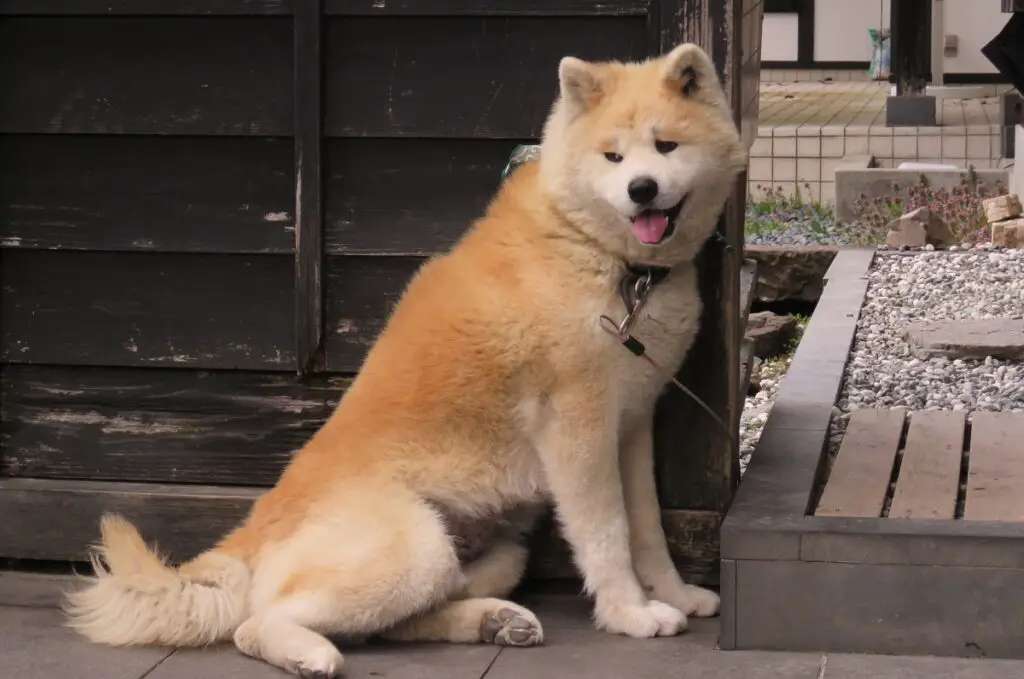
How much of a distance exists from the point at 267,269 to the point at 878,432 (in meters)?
1.92

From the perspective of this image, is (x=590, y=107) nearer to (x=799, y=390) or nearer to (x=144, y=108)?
(x=144, y=108)

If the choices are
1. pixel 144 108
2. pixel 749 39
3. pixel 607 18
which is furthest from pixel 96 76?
pixel 749 39

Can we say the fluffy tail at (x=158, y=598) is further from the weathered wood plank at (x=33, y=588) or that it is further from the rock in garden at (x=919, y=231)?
the rock in garden at (x=919, y=231)

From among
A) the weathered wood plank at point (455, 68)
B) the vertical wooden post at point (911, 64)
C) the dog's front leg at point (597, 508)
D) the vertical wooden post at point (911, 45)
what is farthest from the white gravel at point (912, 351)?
the vertical wooden post at point (911, 45)

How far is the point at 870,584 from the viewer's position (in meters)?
3.32

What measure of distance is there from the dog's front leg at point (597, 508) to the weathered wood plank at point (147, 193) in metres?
1.09

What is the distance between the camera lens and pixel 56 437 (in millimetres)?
4352

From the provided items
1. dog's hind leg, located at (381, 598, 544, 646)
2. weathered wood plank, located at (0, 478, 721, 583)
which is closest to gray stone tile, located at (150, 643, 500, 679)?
dog's hind leg, located at (381, 598, 544, 646)

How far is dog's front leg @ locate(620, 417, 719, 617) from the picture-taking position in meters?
3.76

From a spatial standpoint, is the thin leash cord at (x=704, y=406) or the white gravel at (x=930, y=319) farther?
the white gravel at (x=930, y=319)

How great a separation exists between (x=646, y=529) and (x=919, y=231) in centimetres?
595

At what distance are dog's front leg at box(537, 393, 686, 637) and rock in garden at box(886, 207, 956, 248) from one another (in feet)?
19.8

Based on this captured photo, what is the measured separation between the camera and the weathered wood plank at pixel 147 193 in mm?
4113

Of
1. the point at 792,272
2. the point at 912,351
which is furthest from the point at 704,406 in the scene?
the point at 792,272
